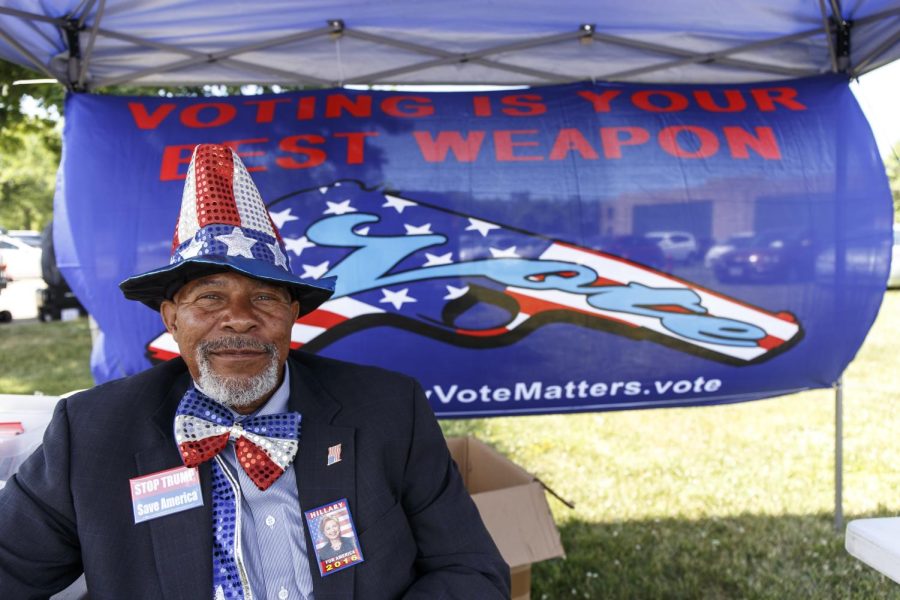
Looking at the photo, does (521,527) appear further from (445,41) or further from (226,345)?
(445,41)

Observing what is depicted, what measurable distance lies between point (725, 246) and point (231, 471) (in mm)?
2611

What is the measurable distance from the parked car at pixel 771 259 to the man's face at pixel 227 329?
239cm

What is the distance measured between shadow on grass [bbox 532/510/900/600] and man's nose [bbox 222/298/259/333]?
208 cm

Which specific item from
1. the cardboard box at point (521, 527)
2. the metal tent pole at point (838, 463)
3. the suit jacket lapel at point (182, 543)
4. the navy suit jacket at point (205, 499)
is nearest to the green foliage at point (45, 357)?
the cardboard box at point (521, 527)

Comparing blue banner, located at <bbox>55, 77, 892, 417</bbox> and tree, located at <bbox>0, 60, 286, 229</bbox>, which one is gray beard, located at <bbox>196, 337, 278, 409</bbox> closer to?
blue banner, located at <bbox>55, 77, 892, 417</bbox>

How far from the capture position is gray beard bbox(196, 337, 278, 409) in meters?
1.54

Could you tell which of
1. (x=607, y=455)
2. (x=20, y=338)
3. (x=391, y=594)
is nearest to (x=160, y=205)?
(x=391, y=594)

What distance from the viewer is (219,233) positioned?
1474 millimetres

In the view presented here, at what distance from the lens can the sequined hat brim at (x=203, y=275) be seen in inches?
56.4

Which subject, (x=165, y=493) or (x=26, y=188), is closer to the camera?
(x=165, y=493)

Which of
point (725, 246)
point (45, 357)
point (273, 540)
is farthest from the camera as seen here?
point (45, 357)

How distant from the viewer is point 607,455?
4.67 meters

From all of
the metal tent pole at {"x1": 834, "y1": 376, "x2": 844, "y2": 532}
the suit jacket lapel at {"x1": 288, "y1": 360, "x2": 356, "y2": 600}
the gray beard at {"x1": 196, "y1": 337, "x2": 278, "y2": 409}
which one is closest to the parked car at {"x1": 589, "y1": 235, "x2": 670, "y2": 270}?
the metal tent pole at {"x1": 834, "y1": 376, "x2": 844, "y2": 532}

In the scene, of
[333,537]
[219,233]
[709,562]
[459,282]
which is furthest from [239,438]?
[709,562]
